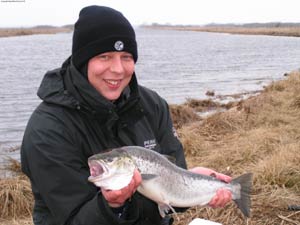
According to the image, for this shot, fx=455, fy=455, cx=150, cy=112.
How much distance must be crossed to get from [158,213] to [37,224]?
907mm

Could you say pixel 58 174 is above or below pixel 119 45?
below

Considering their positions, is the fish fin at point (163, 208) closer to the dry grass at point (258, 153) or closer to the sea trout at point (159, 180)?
the sea trout at point (159, 180)

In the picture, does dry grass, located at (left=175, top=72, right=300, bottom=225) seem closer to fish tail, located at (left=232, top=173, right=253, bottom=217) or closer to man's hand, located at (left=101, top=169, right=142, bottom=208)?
fish tail, located at (left=232, top=173, right=253, bottom=217)

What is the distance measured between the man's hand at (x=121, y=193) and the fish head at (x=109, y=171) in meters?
0.03

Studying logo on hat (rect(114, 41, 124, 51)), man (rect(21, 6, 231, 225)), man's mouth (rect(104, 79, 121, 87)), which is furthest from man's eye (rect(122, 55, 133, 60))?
man's mouth (rect(104, 79, 121, 87))

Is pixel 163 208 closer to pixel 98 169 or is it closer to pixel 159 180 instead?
pixel 159 180

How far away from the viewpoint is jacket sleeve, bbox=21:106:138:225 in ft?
9.84

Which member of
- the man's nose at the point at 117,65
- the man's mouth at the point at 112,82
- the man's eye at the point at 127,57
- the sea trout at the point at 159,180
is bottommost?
the sea trout at the point at 159,180

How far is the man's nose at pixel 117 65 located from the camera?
10.7ft

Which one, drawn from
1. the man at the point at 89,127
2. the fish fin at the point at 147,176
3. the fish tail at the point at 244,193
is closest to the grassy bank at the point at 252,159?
the fish tail at the point at 244,193

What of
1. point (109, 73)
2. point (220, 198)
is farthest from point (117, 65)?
point (220, 198)

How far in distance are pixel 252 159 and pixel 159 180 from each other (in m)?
5.65

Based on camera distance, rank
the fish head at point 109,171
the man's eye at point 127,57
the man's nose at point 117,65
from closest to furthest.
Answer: the fish head at point 109,171 → the man's nose at point 117,65 → the man's eye at point 127,57

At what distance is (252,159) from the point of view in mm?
8461
